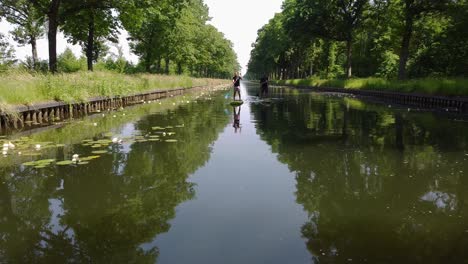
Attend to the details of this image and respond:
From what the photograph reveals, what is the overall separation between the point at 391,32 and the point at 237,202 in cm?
4951

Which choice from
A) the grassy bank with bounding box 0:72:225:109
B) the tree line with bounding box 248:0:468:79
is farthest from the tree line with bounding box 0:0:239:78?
the tree line with bounding box 248:0:468:79

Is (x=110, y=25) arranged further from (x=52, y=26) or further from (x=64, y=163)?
(x=64, y=163)

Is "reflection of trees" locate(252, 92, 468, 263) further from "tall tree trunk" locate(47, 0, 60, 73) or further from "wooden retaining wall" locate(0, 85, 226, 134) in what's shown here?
"tall tree trunk" locate(47, 0, 60, 73)

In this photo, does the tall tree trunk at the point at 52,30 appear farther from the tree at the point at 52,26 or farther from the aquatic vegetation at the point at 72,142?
the aquatic vegetation at the point at 72,142

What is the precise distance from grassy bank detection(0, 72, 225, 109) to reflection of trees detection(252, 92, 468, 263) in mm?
9564

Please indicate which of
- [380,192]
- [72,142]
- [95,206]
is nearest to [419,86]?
[380,192]

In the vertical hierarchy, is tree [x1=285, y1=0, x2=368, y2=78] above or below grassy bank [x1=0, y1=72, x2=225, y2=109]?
above

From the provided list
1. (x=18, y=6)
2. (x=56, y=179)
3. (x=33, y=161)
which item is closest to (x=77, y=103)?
(x=33, y=161)

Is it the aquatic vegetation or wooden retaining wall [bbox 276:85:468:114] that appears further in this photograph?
wooden retaining wall [bbox 276:85:468:114]

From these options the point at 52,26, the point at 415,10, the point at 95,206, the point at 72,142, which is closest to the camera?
the point at 95,206

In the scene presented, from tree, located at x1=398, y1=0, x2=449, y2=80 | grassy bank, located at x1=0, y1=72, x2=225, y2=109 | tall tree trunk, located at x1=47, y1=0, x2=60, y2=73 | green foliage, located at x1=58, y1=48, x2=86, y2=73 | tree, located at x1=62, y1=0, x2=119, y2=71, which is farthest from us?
green foliage, located at x1=58, y1=48, x2=86, y2=73

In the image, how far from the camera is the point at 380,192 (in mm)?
6434

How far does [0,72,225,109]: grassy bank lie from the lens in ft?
48.1

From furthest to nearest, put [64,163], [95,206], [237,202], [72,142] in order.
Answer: [72,142] < [64,163] < [237,202] < [95,206]
